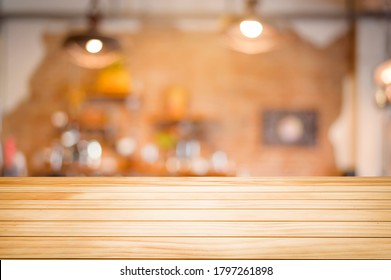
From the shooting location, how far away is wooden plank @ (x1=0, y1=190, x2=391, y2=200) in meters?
0.59

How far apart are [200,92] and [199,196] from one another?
17.2 ft

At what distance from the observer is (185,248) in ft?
1.90

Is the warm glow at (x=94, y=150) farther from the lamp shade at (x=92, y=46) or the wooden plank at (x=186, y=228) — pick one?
the wooden plank at (x=186, y=228)

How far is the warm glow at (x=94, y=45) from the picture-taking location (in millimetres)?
3039

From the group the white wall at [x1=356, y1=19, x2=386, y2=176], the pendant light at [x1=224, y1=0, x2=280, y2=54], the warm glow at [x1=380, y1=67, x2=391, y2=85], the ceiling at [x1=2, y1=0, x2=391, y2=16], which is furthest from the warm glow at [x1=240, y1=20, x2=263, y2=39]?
the white wall at [x1=356, y1=19, x2=386, y2=176]

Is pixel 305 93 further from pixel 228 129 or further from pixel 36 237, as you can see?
pixel 36 237

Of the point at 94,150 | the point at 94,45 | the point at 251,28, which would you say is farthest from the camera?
the point at 94,150

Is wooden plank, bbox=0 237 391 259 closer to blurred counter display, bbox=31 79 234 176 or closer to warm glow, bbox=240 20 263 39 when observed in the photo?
warm glow, bbox=240 20 263 39

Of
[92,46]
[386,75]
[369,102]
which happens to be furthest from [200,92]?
[92,46]

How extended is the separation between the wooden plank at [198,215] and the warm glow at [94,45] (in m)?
2.57

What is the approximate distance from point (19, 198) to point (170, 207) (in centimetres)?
19

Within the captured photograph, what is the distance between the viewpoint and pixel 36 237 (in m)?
0.59

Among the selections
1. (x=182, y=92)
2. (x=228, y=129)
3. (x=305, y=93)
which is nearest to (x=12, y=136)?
(x=182, y=92)

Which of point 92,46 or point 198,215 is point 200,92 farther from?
point 198,215
